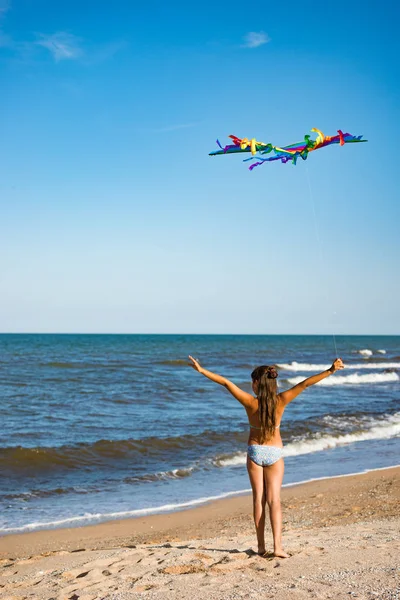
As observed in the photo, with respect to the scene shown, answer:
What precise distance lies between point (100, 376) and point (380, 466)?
779 inches

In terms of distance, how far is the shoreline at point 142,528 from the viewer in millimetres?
7473

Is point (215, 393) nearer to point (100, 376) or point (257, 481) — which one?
point (100, 376)

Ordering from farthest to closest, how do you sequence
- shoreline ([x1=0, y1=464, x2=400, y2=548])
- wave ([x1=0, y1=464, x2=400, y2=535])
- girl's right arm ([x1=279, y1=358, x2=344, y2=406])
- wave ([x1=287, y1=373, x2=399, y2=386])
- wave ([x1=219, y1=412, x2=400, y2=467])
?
wave ([x1=287, y1=373, x2=399, y2=386]) < wave ([x1=219, y1=412, x2=400, y2=467]) < wave ([x1=0, y1=464, x2=400, y2=535]) < shoreline ([x1=0, y1=464, x2=400, y2=548]) < girl's right arm ([x1=279, y1=358, x2=344, y2=406])

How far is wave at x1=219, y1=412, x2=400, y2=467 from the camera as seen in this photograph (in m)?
12.7

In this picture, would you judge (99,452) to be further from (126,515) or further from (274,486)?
(274,486)

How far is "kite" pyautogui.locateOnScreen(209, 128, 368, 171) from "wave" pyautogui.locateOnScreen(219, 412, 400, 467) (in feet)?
23.8

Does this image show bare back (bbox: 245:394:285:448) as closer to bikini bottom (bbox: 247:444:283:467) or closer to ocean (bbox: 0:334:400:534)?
bikini bottom (bbox: 247:444:283:467)

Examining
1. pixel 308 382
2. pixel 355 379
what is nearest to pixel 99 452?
pixel 308 382

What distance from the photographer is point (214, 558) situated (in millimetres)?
5453

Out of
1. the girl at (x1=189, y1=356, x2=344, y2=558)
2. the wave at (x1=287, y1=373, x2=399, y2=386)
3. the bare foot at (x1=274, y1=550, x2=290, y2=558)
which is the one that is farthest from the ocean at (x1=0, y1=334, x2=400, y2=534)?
the wave at (x1=287, y1=373, x2=399, y2=386)

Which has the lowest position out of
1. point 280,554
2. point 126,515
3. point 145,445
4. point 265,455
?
point 126,515

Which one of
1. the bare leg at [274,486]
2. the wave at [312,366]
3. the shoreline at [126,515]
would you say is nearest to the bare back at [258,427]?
the bare leg at [274,486]

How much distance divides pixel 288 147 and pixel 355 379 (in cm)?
2990

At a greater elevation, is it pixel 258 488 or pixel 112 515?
pixel 258 488
